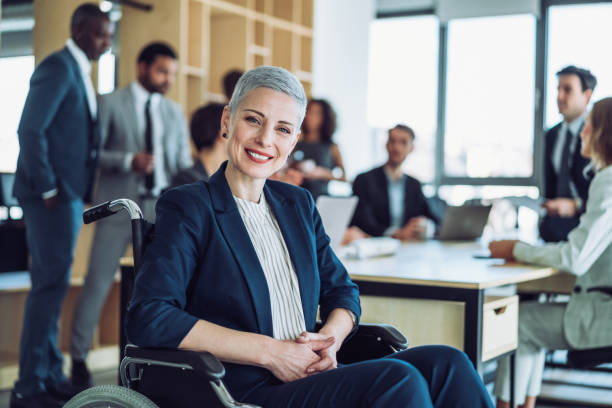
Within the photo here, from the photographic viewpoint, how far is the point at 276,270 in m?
1.70

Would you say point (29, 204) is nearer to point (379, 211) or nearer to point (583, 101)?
point (379, 211)

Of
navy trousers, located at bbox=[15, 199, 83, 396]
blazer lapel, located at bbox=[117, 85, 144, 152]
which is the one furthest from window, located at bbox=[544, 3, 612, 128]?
navy trousers, located at bbox=[15, 199, 83, 396]

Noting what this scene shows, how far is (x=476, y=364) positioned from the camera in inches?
88.4

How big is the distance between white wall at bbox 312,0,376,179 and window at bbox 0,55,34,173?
318cm

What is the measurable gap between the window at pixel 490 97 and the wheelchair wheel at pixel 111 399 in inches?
248

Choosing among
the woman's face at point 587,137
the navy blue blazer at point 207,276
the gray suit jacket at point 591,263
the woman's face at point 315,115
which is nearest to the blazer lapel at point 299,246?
the navy blue blazer at point 207,276

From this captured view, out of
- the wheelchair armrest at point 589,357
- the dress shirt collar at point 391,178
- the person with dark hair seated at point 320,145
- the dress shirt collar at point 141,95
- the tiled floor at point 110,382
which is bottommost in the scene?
the tiled floor at point 110,382

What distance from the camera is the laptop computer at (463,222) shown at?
155 inches

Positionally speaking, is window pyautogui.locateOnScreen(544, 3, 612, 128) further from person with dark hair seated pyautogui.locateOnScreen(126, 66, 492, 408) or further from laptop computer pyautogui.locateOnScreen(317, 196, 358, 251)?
person with dark hair seated pyautogui.locateOnScreen(126, 66, 492, 408)

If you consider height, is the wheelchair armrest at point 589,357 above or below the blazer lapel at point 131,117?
below

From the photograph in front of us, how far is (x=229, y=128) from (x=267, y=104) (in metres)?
0.12

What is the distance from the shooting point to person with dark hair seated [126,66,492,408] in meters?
1.49

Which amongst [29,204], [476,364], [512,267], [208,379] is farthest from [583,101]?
[208,379]

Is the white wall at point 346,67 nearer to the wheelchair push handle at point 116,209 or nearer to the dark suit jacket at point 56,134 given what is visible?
the dark suit jacket at point 56,134
